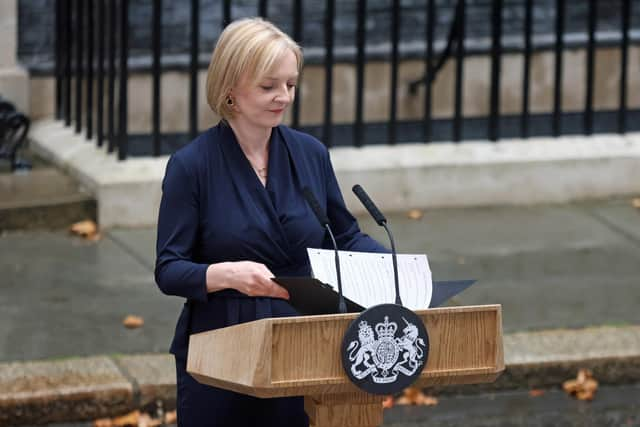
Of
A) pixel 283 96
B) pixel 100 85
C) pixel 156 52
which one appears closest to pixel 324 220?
pixel 283 96

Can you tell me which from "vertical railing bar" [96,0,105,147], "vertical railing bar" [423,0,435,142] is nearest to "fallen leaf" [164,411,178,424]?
"vertical railing bar" [96,0,105,147]

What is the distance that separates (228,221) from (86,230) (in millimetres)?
4452

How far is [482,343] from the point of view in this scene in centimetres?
340

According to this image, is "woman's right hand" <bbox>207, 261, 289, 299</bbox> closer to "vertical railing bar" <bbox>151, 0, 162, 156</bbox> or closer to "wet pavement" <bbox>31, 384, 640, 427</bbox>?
"wet pavement" <bbox>31, 384, 640, 427</bbox>

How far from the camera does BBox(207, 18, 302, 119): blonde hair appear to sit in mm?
3520

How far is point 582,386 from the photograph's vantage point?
→ 6.24m

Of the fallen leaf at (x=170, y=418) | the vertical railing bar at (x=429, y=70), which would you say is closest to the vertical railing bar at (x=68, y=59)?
the vertical railing bar at (x=429, y=70)

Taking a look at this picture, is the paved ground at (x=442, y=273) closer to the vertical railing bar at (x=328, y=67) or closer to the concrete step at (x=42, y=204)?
the concrete step at (x=42, y=204)

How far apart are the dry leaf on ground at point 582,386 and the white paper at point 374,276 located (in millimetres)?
2814

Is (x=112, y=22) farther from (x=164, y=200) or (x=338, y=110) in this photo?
(x=164, y=200)

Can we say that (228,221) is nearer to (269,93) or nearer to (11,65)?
(269,93)

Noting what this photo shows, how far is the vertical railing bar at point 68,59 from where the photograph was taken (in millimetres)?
8922

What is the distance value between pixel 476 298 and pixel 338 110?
3413 mm

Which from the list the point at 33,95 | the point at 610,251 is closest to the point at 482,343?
the point at 610,251
